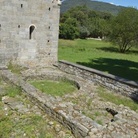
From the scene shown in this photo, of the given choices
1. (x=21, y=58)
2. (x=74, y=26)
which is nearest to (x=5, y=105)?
(x=21, y=58)

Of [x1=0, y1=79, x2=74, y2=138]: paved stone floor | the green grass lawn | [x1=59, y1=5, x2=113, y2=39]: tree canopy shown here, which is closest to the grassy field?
the green grass lawn

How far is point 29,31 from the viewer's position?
1717cm

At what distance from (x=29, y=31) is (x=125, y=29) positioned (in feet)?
72.4

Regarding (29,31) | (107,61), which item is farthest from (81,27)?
(29,31)

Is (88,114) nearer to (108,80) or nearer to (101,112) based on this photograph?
(101,112)

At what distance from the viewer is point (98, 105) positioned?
35.7ft

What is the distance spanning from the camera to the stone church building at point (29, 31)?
628 inches

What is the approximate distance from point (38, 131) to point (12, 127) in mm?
896

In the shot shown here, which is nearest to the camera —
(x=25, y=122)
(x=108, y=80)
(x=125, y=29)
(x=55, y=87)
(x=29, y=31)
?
(x=25, y=122)

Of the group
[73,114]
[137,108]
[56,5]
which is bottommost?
[137,108]

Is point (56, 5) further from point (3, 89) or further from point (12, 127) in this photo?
point (12, 127)

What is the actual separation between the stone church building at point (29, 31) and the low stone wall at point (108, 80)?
2.83m

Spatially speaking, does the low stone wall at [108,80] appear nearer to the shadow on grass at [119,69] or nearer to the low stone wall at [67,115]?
the shadow on grass at [119,69]

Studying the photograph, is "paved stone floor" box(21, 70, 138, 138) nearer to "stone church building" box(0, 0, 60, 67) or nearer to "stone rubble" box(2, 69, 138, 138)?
"stone rubble" box(2, 69, 138, 138)
